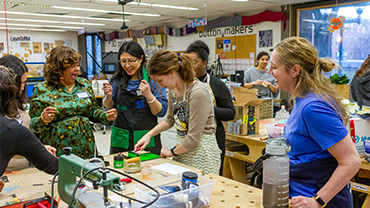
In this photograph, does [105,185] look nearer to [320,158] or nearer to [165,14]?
[320,158]

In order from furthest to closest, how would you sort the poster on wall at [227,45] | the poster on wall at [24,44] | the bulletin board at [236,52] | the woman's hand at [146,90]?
1. the poster on wall at [24,44]
2. the poster on wall at [227,45]
3. the bulletin board at [236,52]
4. the woman's hand at [146,90]

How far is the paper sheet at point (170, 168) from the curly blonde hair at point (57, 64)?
0.93 m

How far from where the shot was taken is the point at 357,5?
247 inches

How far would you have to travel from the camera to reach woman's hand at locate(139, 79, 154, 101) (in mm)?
2283

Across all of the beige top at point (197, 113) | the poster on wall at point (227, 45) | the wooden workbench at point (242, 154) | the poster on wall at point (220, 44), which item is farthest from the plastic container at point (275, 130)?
the poster on wall at point (220, 44)

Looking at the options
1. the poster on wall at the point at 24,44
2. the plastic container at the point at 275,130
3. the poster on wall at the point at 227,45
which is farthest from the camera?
the poster on wall at the point at 24,44

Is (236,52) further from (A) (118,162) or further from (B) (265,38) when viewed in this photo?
(A) (118,162)

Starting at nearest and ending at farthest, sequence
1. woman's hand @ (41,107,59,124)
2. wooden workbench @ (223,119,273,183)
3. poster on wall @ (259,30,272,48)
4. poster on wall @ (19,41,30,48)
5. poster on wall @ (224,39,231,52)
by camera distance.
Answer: woman's hand @ (41,107,59,124)
wooden workbench @ (223,119,273,183)
poster on wall @ (259,30,272,48)
poster on wall @ (224,39,231,52)
poster on wall @ (19,41,30,48)

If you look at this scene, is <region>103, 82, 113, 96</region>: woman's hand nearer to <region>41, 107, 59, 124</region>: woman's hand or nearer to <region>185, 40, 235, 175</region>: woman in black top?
<region>41, 107, 59, 124</region>: woman's hand

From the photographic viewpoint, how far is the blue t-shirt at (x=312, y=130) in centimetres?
120

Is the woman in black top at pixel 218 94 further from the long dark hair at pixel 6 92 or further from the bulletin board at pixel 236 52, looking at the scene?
the bulletin board at pixel 236 52

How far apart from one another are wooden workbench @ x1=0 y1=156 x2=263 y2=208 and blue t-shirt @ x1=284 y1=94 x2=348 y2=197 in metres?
0.20

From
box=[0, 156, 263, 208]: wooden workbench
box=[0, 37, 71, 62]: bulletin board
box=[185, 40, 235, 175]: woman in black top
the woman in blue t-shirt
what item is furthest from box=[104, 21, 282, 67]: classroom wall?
the woman in blue t-shirt

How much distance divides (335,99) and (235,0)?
20.0ft
